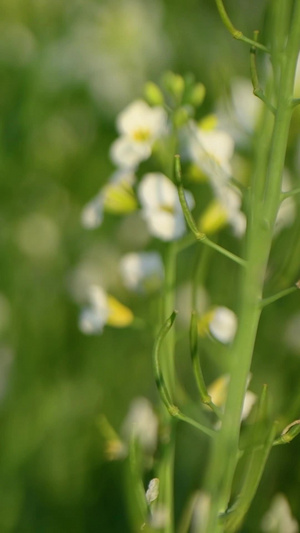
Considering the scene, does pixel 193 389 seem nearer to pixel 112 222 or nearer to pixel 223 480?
pixel 112 222

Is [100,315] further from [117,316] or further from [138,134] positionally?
[138,134]

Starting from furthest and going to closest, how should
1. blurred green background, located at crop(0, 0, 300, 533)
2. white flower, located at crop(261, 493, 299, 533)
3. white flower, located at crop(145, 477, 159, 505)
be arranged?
1. blurred green background, located at crop(0, 0, 300, 533)
2. white flower, located at crop(261, 493, 299, 533)
3. white flower, located at crop(145, 477, 159, 505)

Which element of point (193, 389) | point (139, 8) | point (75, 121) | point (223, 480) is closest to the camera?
point (223, 480)

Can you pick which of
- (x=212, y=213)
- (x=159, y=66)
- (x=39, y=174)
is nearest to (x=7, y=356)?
(x=39, y=174)

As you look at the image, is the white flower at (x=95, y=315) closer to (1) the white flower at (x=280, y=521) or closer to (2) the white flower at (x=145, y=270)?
(2) the white flower at (x=145, y=270)

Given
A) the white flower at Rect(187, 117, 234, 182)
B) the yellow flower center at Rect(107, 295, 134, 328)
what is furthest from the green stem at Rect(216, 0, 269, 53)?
the yellow flower center at Rect(107, 295, 134, 328)

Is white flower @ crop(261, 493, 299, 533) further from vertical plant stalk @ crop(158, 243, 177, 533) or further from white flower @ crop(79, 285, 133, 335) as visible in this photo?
white flower @ crop(79, 285, 133, 335)

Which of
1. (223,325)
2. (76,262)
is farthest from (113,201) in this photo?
(76,262)
